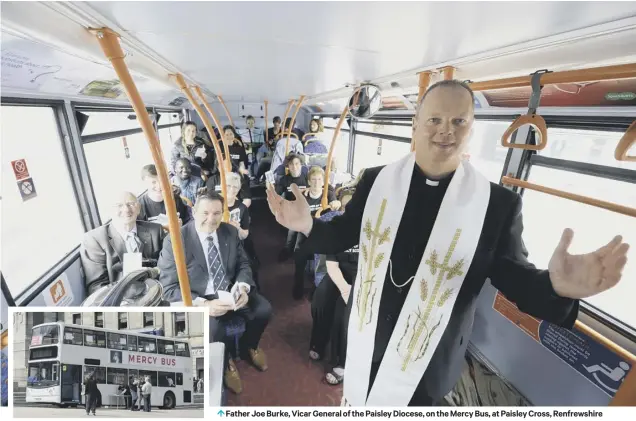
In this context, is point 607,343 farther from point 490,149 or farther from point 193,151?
point 193,151

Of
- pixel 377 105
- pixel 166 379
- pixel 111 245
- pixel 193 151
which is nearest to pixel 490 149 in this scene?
pixel 377 105

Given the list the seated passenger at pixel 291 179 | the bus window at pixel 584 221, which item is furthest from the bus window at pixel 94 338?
the seated passenger at pixel 291 179

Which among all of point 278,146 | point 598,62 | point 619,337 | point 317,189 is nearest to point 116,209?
point 317,189

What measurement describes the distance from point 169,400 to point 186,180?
314 cm

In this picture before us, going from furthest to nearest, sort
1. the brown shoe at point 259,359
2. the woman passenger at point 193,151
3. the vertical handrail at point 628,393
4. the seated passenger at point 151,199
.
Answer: the woman passenger at point 193,151 < the seated passenger at point 151,199 < the brown shoe at point 259,359 < the vertical handrail at point 628,393

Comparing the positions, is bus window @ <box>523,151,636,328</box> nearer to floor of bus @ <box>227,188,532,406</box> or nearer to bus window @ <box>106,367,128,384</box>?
floor of bus @ <box>227,188,532,406</box>

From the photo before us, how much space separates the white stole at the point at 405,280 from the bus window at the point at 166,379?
80 cm

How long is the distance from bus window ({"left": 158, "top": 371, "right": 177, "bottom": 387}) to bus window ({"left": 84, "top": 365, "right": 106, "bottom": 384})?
190 millimetres

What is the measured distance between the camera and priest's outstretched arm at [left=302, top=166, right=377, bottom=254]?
1182 mm

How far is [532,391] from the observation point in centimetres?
196

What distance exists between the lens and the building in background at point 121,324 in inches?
41.8

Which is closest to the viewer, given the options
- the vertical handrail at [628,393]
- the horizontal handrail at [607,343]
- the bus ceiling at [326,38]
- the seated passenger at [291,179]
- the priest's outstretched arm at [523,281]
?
the bus ceiling at [326,38]

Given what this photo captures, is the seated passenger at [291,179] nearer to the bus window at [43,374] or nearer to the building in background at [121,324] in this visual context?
the building in background at [121,324]

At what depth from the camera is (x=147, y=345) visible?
116cm
